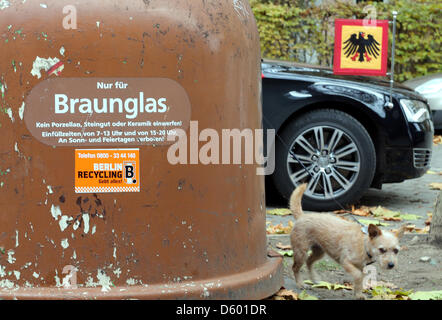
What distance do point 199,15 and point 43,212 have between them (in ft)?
3.61

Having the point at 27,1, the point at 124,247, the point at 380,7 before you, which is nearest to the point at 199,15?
the point at 27,1

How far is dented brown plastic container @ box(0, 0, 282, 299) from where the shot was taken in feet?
9.84

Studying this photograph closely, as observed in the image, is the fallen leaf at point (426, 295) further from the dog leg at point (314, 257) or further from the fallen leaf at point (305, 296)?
the dog leg at point (314, 257)

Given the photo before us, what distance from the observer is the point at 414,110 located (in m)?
6.80

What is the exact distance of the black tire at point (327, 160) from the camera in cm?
654

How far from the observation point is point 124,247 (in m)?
3.06

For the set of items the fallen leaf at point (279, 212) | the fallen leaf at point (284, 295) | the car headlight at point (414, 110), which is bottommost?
the fallen leaf at point (279, 212)

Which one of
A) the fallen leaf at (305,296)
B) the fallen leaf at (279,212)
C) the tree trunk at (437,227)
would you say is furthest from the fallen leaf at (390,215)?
the fallen leaf at (305,296)

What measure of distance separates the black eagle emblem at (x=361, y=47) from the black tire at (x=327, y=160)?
2.03 feet

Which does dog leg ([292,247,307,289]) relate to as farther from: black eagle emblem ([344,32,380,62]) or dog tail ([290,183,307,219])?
black eagle emblem ([344,32,380,62])

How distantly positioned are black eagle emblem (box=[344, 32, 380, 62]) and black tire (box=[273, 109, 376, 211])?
2.03 feet

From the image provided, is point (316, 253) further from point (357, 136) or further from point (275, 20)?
point (275, 20)

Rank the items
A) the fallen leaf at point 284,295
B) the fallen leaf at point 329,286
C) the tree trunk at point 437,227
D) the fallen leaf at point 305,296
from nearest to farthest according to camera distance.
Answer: the fallen leaf at point 284,295
the fallen leaf at point 305,296
the fallen leaf at point 329,286
the tree trunk at point 437,227

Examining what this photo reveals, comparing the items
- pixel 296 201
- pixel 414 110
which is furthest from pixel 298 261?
pixel 414 110
